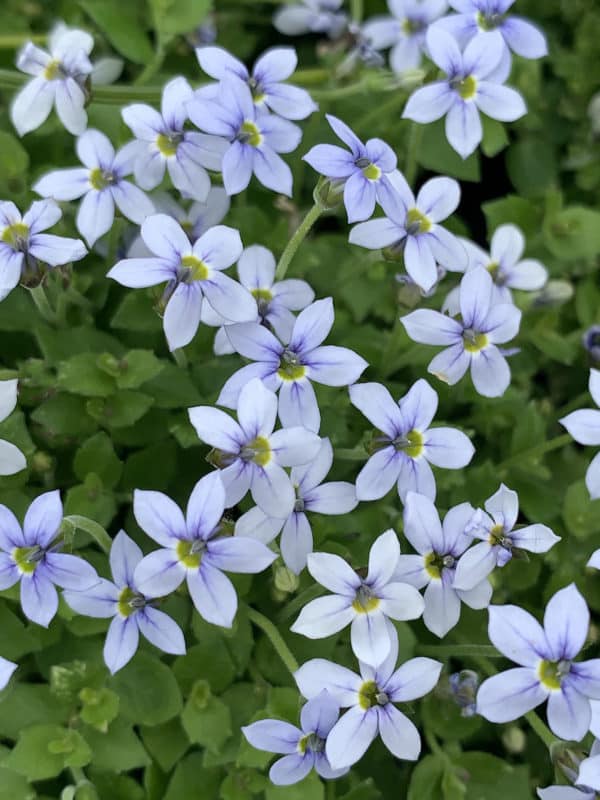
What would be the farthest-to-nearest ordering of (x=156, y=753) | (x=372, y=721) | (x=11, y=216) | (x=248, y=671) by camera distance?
(x=248, y=671) → (x=156, y=753) → (x=11, y=216) → (x=372, y=721)

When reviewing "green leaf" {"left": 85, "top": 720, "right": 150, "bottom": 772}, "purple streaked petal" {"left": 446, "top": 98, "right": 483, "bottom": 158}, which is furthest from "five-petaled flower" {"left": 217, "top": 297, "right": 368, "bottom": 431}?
"green leaf" {"left": 85, "top": 720, "right": 150, "bottom": 772}

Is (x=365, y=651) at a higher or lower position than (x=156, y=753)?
higher

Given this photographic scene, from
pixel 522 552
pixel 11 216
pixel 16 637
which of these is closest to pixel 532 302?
pixel 522 552

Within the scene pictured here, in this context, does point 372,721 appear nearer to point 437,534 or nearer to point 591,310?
point 437,534

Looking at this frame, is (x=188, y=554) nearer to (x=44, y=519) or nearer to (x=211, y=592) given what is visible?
(x=211, y=592)

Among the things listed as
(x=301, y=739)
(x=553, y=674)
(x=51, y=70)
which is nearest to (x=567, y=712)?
(x=553, y=674)

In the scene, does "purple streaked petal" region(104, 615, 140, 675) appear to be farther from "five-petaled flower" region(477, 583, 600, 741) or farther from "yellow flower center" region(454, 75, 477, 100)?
"yellow flower center" region(454, 75, 477, 100)
